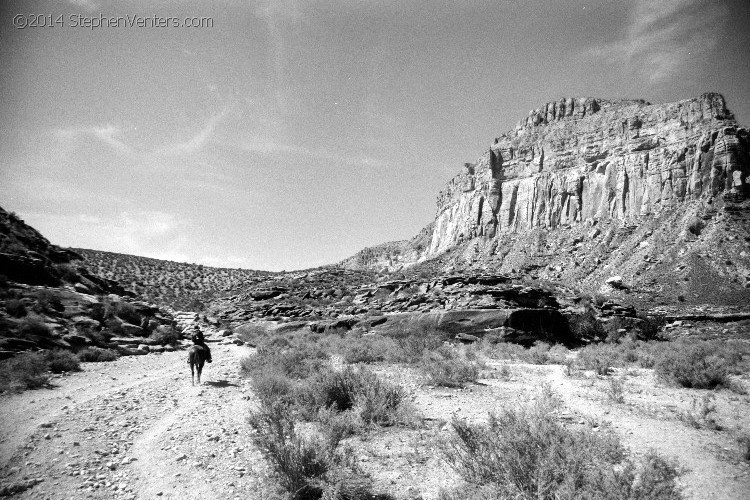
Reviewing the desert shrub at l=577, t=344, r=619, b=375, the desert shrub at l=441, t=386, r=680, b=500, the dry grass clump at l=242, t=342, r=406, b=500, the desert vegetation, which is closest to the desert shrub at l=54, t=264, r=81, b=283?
the desert vegetation

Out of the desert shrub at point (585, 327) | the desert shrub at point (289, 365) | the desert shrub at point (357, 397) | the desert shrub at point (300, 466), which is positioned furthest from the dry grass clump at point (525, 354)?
the desert shrub at point (300, 466)

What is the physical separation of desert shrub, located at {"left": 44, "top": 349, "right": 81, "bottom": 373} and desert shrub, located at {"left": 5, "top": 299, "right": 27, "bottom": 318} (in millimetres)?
3233

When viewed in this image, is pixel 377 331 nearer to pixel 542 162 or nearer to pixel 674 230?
pixel 674 230

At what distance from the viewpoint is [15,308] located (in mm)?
14211

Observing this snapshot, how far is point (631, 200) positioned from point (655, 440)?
8623 cm

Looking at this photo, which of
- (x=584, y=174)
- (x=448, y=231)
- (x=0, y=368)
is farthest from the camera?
(x=448, y=231)

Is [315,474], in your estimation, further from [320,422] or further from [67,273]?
[67,273]

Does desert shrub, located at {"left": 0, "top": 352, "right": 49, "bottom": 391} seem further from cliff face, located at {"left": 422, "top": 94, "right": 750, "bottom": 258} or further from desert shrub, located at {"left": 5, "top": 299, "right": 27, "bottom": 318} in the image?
cliff face, located at {"left": 422, "top": 94, "right": 750, "bottom": 258}

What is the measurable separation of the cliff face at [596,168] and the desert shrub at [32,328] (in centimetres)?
8381

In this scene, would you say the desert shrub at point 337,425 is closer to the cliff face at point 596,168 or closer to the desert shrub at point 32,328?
the desert shrub at point 32,328

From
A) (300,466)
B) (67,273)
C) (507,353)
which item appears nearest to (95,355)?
(67,273)

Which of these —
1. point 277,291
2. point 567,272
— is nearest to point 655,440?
point 277,291

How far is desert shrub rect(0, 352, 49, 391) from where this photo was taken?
913 centimetres

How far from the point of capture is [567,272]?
63.2 m
